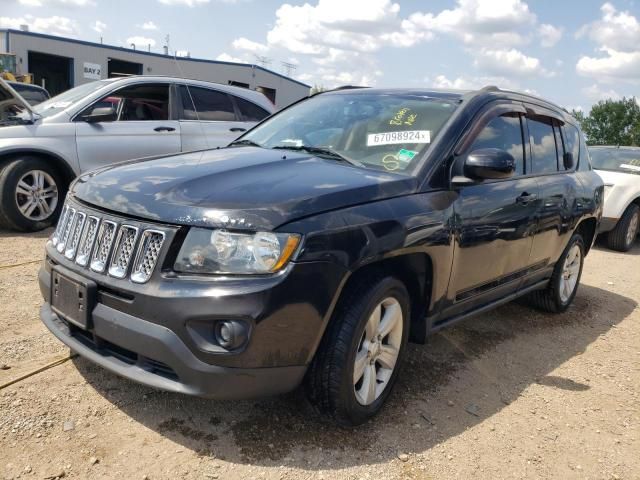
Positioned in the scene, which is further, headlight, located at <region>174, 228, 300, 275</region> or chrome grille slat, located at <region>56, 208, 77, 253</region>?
chrome grille slat, located at <region>56, 208, 77, 253</region>

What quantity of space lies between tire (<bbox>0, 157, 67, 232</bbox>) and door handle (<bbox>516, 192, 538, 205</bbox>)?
195 inches

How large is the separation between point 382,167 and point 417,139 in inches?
11.9

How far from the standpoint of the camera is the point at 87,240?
2.70 m

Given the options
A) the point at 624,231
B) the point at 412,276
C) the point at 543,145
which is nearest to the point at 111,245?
the point at 412,276

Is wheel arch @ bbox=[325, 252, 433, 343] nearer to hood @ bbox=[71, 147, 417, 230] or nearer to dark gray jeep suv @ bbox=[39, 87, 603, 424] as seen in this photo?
dark gray jeep suv @ bbox=[39, 87, 603, 424]

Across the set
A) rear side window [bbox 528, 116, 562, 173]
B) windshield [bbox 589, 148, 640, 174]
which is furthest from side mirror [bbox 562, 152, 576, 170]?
windshield [bbox 589, 148, 640, 174]

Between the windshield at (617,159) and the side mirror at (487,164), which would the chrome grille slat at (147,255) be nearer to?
the side mirror at (487,164)

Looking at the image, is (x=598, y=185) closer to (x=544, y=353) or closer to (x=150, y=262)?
(x=544, y=353)

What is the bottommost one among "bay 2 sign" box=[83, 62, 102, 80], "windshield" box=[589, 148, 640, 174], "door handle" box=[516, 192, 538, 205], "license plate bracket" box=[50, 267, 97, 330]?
"license plate bracket" box=[50, 267, 97, 330]

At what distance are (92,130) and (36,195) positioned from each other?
0.95 metres

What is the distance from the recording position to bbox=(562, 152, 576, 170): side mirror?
476 cm

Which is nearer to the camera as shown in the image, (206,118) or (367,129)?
(367,129)

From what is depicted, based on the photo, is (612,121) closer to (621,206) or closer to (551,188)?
(621,206)

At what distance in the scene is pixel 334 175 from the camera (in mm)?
2920
